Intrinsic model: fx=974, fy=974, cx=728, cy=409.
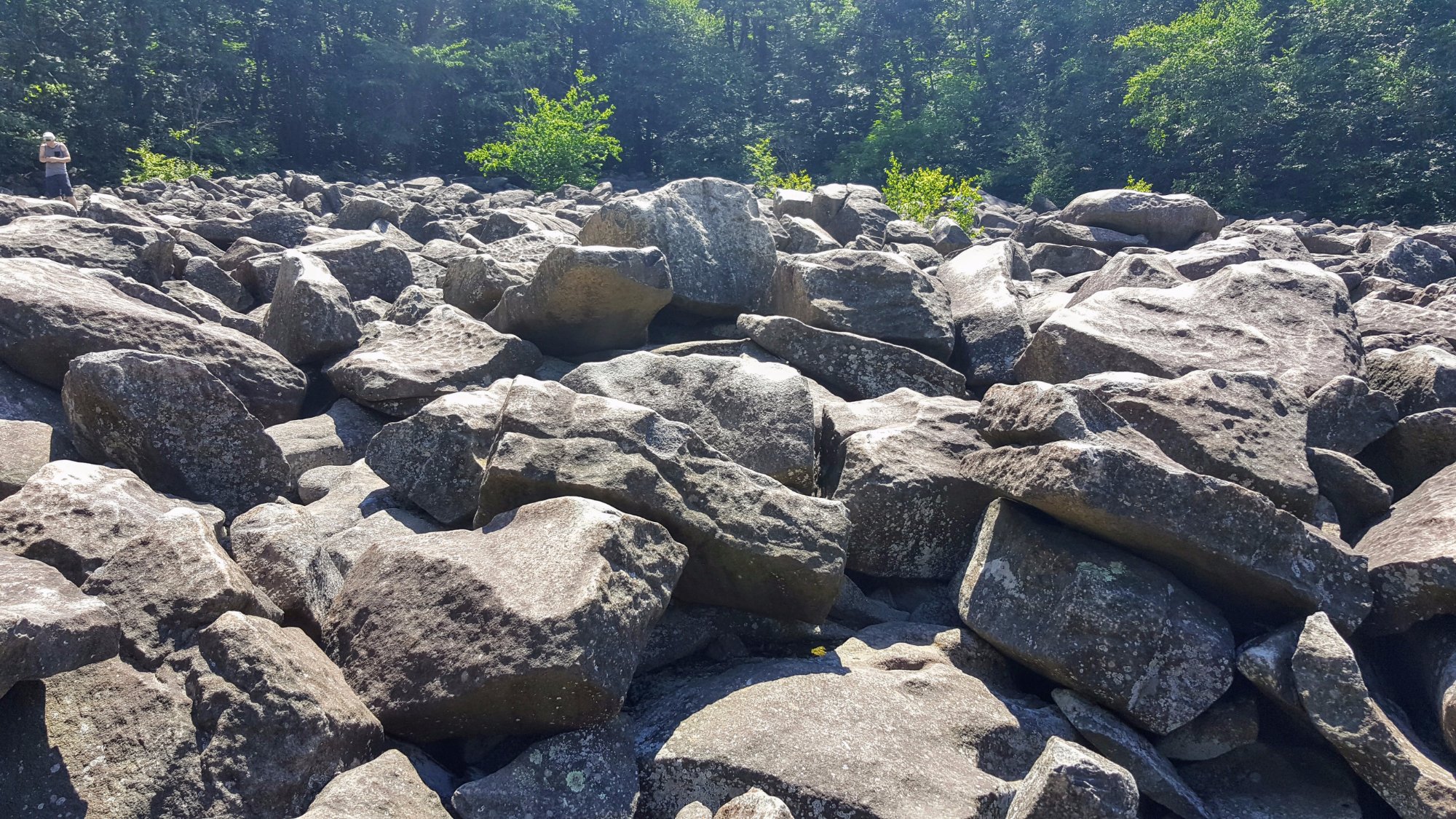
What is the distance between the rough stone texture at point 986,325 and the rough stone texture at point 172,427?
338 cm

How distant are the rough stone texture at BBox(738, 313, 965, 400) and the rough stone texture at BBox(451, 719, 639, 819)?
2542 millimetres

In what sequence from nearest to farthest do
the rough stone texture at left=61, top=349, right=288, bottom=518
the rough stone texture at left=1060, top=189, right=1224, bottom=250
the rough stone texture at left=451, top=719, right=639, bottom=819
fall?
the rough stone texture at left=451, top=719, right=639, bottom=819, the rough stone texture at left=61, top=349, right=288, bottom=518, the rough stone texture at left=1060, top=189, right=1224, bottom=250

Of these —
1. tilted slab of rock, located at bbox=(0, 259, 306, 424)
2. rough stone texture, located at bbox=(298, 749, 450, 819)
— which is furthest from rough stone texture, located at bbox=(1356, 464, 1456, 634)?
tilted slab of rock, located at bbox=(0, 259, 306, 424)

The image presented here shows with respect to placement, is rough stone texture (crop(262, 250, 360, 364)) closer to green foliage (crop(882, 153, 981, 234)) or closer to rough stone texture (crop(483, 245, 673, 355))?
rough stone texture (crop(483, 245, 673, 355))

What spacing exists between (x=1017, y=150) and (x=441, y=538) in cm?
2957

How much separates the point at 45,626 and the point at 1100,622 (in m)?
2.79

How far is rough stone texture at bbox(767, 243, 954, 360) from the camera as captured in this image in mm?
5051

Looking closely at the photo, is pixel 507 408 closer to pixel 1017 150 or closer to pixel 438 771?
pixel 438 771

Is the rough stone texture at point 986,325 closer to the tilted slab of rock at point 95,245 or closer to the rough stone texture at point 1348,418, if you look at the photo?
the rough stone texture at point 1348,418

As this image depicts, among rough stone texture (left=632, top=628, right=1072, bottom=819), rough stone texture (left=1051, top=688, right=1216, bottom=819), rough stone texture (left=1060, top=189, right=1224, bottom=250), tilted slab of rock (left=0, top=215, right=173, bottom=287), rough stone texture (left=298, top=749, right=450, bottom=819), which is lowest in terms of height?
rough stone texture (left=1060, top=189, right=1224, bottom=250)

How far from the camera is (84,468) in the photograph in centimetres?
301

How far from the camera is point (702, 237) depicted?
5.36 metres

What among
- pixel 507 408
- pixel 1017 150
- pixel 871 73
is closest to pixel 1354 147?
pixel 1017 150

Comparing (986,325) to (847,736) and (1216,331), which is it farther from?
(847,736)
